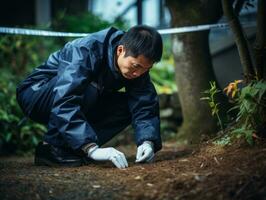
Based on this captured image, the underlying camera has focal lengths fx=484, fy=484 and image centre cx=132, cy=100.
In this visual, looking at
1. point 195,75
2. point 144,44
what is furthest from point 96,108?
point 195,75

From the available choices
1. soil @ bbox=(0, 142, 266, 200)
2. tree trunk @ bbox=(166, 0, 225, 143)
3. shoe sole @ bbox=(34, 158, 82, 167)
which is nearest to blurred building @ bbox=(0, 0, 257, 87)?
tree trunk @ bbox=(166, 0, 225, 143)

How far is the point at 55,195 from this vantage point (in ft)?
7.59

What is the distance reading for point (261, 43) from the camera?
117 inches

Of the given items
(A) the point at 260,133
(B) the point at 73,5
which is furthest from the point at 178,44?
(B) the point at 73,5

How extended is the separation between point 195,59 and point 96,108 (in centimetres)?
116

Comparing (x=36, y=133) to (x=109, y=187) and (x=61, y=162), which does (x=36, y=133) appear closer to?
(x=61, y=162)

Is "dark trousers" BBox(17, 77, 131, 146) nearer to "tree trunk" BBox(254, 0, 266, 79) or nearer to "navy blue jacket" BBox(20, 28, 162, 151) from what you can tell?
"navy blue jacket" BBox(20, 28, 162, 151)

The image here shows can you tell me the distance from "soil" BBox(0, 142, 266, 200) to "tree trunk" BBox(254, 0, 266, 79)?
19.1 inches

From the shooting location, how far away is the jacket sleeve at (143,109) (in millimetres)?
3371

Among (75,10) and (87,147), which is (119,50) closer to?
(87,147)

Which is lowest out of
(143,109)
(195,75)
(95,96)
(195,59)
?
(143,109)

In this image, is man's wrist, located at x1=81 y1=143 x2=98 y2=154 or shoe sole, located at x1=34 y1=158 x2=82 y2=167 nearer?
man's wrist, located at x1=81 y1=143 x2=98 y2=154

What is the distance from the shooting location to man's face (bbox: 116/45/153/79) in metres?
3.07

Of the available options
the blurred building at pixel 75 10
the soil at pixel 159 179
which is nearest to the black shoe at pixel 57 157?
the soil at pixel 159 179
